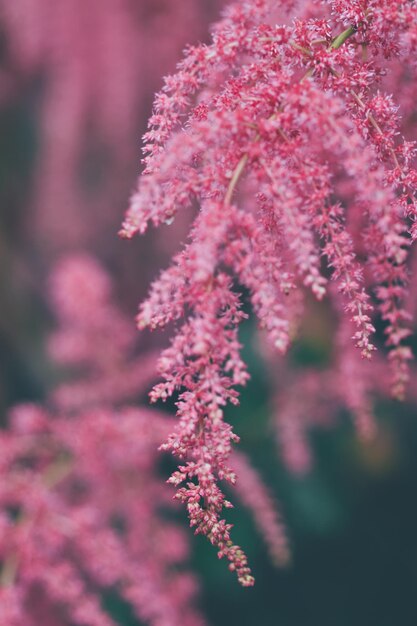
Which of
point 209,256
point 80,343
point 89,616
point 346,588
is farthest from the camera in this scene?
point 346,588

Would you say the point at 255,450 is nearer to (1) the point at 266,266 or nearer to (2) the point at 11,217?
(2) the point at 11,217

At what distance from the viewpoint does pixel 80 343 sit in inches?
61.5

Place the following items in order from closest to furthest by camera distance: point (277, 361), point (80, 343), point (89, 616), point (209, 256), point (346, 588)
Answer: point (209, 256)
point (89, 616)
point (80, 343)
point (277, 361)
point (346, 588)

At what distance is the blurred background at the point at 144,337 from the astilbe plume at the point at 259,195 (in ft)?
3.84

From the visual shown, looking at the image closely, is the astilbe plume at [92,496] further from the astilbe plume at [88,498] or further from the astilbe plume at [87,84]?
the astilbe plume at [87,84]

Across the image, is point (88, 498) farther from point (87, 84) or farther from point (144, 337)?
point (87, 84)

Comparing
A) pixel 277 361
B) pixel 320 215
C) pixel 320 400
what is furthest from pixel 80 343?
pixel 320 215

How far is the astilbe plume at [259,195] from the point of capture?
1.43 ft

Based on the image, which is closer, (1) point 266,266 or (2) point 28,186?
(1) point 266,266

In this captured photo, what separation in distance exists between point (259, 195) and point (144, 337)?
150 cm

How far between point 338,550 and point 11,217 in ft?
5.25

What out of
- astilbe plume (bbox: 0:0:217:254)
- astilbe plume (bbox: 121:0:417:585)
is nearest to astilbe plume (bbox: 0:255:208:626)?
astilbe plume (bbox: 0:0:217:254)

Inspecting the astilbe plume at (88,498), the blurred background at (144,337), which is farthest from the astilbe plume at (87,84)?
the astilbe plume at (88,498)

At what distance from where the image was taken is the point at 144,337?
1.99m
